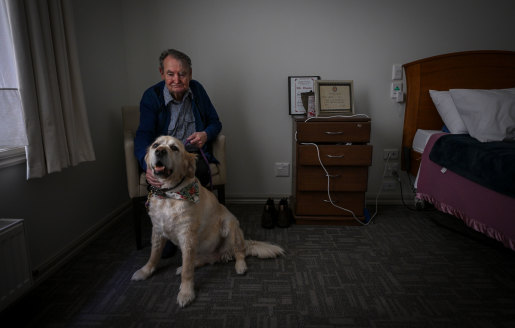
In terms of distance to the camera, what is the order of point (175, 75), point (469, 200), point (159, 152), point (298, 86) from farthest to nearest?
point (298, 86) < point (175, 75) < point (469, 200) < point (159, 152)

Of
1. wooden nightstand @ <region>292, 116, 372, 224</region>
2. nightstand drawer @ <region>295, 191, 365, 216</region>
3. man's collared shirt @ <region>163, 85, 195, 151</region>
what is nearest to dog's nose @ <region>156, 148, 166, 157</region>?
man's collared shirt @ <region>163, 85, 195, 151</region>

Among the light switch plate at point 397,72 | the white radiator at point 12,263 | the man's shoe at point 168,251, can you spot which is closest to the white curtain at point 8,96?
the white radiator at point 12,263

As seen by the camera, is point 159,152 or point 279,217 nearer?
point 159,152

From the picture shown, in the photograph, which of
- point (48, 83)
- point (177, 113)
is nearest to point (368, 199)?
point (177, 113)

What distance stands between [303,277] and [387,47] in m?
2.05

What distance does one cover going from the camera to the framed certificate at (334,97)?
7.36ft

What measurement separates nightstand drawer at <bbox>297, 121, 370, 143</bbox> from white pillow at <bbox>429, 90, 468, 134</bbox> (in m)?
0.67

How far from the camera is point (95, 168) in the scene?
209 cm

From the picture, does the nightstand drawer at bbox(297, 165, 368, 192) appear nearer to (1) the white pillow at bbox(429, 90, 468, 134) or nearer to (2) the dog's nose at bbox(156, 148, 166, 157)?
(1) the white pillow at bbox(429, 90, 468, 134)

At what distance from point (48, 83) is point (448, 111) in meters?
2.65

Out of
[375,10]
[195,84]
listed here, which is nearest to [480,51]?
[375,10]

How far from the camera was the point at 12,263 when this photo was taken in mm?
1167

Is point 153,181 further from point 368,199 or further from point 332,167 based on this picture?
point 368,199

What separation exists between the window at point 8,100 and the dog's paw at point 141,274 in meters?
0.81
